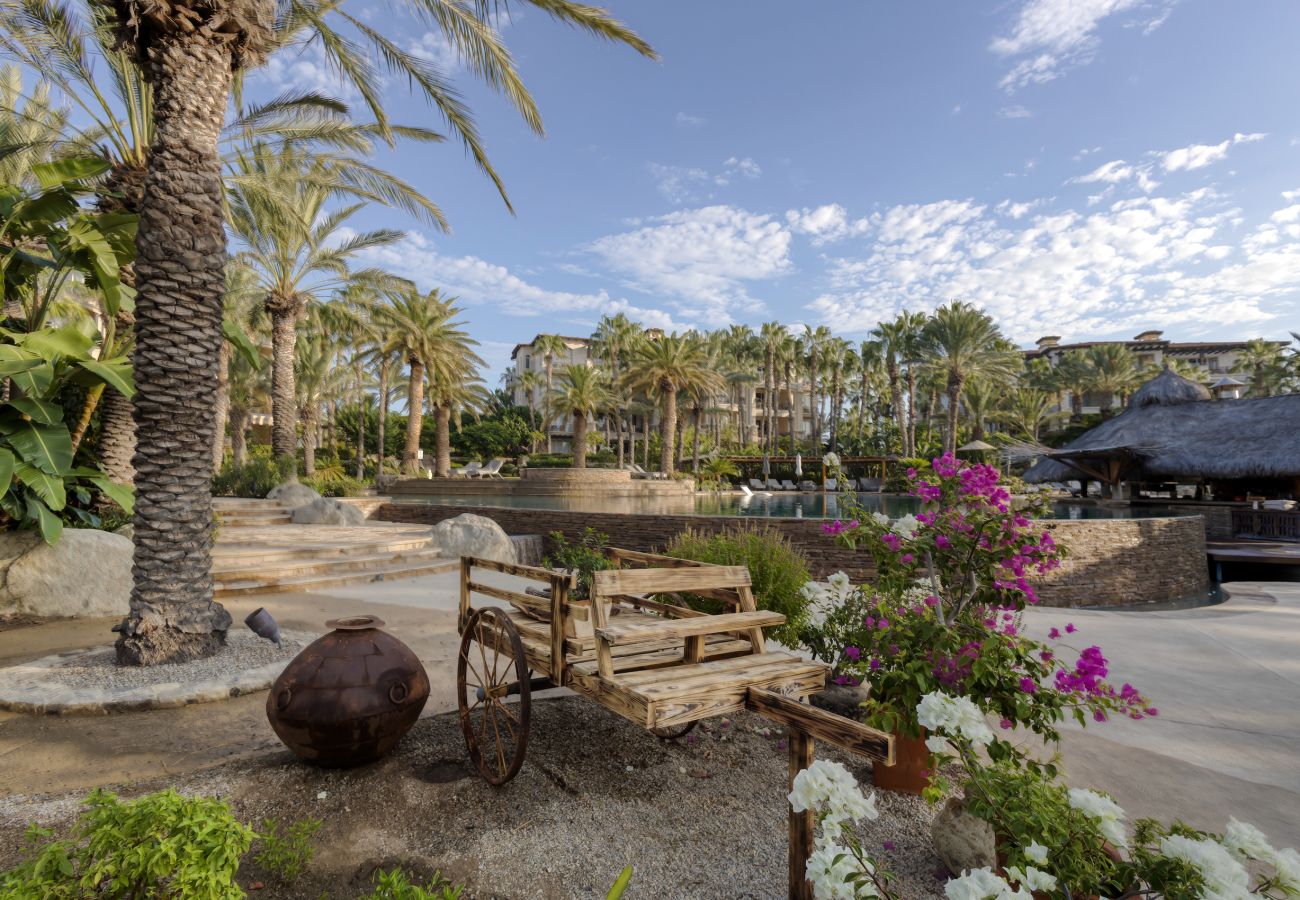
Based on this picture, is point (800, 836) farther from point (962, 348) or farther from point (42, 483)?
point (962, 348)

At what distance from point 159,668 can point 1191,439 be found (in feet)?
97.9

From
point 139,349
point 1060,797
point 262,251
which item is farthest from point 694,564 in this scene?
point 262,251

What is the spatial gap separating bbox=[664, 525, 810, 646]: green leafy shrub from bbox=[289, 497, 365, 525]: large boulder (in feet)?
37.1

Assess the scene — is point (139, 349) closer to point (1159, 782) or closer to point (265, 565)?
point (265, 565)

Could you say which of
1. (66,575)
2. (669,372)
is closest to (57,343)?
(66,575)

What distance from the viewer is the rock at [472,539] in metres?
12.5

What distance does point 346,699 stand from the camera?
344 centimetres

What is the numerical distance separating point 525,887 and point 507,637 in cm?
131

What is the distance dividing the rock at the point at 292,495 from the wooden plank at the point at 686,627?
15.5m

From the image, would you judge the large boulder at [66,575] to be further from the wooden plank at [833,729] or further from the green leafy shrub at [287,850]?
the wooden plank at [833,729]

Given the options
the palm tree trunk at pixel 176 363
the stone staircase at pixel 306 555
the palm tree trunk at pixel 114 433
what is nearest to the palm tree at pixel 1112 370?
the stone staircase at pixel 306 555

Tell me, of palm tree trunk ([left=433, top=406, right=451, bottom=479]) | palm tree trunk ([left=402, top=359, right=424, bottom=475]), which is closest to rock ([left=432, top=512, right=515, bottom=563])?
palm tree trunk ([left=402, top=359, right=424, bottom=475])

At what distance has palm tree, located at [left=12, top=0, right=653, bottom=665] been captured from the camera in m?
5.34

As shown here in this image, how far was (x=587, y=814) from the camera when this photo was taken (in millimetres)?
3281
